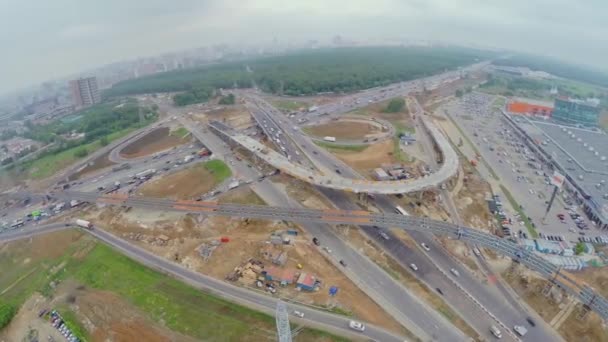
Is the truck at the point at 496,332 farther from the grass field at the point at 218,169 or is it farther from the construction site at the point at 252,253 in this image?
the grass field at the point at 218,169

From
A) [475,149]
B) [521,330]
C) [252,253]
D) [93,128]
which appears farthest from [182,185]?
[475,149]

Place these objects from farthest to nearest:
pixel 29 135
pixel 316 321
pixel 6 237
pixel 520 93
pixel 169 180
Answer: pixel 520 93 → pixel 29 135 → pixel 169 180 → pixel 6 237 → pixel 316 321

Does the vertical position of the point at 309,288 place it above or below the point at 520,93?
below

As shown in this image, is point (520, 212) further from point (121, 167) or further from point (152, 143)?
point (152, 143)

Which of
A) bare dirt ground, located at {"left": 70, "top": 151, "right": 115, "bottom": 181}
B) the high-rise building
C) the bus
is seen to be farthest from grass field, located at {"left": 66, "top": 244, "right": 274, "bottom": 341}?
the high-rise building

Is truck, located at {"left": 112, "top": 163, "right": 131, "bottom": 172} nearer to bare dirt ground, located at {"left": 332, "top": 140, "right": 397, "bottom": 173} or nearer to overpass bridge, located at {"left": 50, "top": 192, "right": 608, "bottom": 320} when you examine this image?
overpass bridge, located at {"left": 50, "top": 192, "right": 608, "bottom": 320}

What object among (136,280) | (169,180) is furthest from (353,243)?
(169,180)

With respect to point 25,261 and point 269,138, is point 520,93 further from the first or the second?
point 25,261

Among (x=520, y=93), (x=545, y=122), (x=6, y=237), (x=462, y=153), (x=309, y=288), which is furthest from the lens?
(x=520, y=93)
